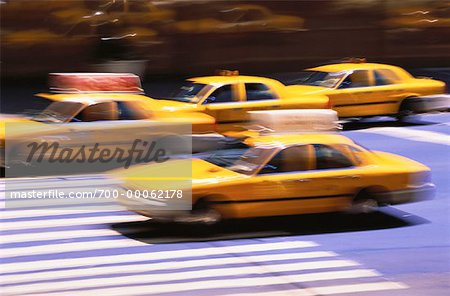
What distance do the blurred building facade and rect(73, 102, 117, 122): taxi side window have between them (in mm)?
9317

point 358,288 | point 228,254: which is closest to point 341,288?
point 358,288

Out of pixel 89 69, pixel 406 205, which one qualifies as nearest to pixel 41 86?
pixel 89 69

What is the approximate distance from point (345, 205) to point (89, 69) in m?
14.2

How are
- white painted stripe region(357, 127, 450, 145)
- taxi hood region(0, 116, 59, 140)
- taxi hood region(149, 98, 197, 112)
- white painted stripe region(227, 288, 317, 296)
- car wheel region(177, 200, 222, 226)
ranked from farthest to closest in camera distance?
1. white painted stripe region(357, 127, 450, 145)
2. taxi hood region(149, 98, 197, 112)
3. taxi hood region(0, 116, 59, 140)
4. car wheel region(177, 200, 222, 226)
5. white painted stripe region(227, 288, 317, 296)

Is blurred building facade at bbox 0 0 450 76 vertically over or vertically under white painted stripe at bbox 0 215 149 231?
over

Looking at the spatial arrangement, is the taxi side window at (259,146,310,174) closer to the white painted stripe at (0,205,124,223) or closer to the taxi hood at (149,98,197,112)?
the white painted stripe at (0,205,124,223)

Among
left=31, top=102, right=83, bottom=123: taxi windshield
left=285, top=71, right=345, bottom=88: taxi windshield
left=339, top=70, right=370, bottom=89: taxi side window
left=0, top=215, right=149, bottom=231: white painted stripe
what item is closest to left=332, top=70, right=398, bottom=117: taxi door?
left=339, top=70, right=370, bottom=89: taxi side window

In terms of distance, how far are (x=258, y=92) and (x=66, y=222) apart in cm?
651

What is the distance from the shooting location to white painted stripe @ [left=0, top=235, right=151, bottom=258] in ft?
33.5

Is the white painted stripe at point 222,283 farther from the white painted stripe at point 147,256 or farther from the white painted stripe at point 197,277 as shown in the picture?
the white painted stripe at point 147,256

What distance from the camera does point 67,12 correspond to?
78.2ft

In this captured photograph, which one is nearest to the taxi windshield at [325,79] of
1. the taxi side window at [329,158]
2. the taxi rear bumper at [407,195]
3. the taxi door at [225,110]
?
the taxi door at [225,110]

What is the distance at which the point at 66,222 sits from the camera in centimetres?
1160

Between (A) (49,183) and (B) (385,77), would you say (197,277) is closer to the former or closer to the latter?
(A) (49,183)
